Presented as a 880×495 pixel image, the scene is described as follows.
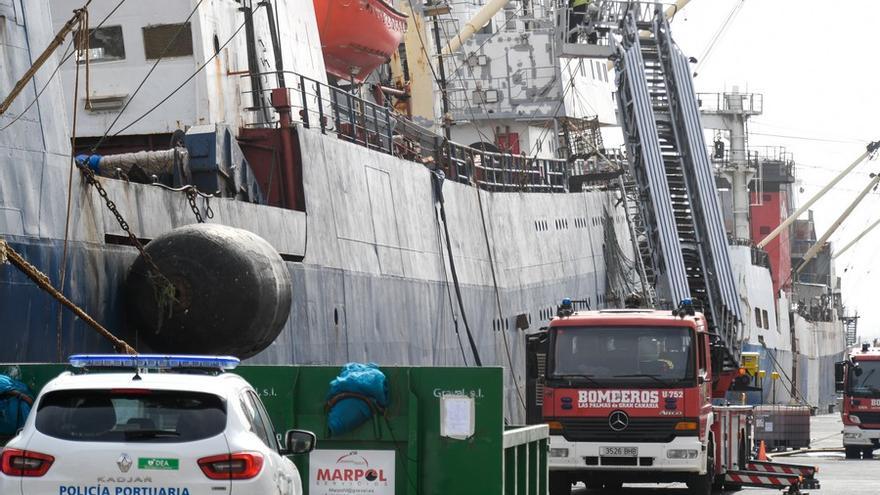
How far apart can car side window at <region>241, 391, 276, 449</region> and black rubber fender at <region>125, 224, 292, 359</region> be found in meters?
6.62

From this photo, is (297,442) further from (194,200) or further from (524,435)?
(194,200)

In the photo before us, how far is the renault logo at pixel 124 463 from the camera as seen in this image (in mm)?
8539

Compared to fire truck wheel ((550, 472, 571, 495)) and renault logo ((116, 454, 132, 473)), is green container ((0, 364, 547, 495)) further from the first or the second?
fire truck wheel ((550, 472, 571, 495))

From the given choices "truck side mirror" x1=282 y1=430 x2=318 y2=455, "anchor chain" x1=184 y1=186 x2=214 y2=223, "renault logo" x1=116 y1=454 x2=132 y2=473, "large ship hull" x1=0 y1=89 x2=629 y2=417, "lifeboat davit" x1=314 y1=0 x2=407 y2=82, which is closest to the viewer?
"renault logo" x1=116 y1=454 x2=132 y2=473

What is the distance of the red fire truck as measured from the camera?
61.7 feet

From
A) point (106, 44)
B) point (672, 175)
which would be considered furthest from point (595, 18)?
point (106, 44)

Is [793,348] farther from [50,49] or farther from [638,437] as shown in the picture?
[50,49]

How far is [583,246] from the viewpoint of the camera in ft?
137

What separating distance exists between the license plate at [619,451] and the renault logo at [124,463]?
11.0m

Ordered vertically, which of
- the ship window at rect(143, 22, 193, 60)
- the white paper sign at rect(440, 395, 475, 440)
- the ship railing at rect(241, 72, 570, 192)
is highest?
the ship window at rect(143, 22, 193, 60)

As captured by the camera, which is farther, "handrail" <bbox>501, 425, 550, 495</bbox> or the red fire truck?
the red fire truck

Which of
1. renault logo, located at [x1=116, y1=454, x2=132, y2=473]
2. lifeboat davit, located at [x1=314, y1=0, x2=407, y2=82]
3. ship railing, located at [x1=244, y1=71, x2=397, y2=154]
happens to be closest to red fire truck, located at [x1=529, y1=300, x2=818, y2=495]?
ship railing, located at [x1=244, y1=71, x2=397, y2=154]

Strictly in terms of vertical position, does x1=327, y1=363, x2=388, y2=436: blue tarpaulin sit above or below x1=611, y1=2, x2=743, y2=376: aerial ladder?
below

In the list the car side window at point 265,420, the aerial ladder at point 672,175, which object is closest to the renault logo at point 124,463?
the car side window at point 265,420
